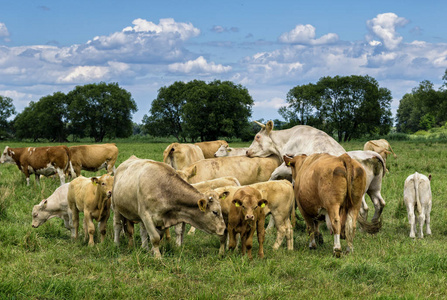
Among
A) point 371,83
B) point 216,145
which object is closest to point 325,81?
point 371,83

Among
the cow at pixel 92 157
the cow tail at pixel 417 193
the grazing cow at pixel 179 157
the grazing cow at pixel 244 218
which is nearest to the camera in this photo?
the grazing cow at pixel 244 218

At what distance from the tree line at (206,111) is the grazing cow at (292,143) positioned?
47.4m

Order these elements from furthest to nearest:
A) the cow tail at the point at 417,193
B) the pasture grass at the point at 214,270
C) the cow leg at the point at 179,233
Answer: the cow tail at the point at 417,193 → the cow leg at the point at 179,233 → the pasture grass at the point at 214,270

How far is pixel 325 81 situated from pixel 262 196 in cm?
6809

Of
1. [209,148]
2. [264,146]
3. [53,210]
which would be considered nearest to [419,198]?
[264,146]

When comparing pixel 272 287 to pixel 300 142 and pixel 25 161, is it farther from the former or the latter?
pixel 25 161

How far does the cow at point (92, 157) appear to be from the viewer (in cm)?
1905

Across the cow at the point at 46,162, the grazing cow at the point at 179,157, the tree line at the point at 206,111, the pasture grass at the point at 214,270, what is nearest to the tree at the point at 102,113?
the tree line at the point at 206,111

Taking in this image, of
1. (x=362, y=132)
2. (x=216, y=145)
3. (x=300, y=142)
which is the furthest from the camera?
(x=362, y=132)

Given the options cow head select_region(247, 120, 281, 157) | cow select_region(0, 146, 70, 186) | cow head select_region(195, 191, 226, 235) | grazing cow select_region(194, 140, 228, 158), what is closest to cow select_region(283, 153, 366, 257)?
cow head select_region(195, 191, 226, 235)

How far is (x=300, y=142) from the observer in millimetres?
11422

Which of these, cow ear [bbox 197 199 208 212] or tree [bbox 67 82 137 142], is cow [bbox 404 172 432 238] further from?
tree [bbox 67 82 137 142]

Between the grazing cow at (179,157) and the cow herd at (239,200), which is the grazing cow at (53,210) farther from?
the grazing cow at (179,157)

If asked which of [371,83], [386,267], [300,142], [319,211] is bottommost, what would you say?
[386,267]
